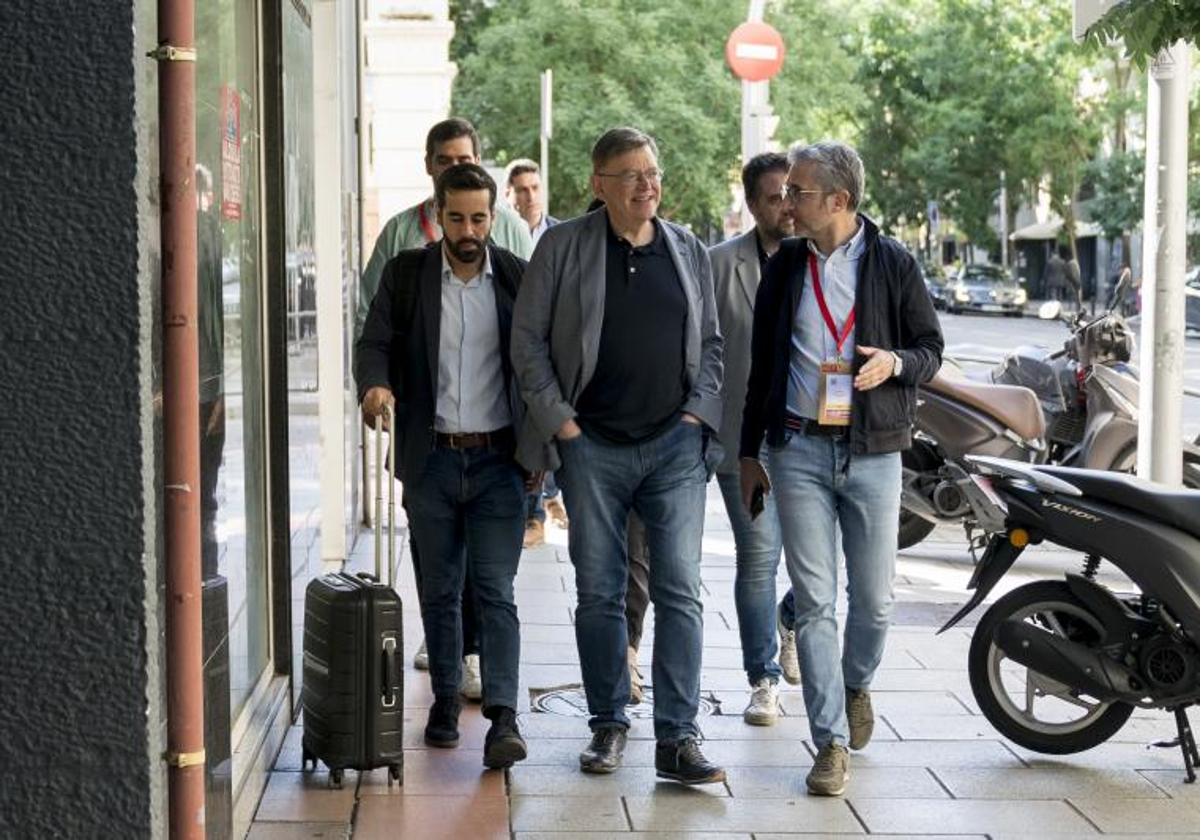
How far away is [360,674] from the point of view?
229 inches

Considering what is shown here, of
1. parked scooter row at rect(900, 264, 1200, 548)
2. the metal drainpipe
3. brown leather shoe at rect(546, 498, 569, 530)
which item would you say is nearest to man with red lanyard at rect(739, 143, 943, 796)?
the metal drainpipe

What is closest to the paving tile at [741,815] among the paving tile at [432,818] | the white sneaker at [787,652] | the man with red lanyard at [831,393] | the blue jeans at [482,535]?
the man with red lanyard at [831,393]

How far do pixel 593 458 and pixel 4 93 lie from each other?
2.95m

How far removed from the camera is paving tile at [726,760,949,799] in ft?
19.6

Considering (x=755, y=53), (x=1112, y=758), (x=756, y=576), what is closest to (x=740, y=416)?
(x=756, y=576)

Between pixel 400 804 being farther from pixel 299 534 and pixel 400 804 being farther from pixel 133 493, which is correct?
pixel 133 493

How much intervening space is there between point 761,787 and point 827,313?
1.41m

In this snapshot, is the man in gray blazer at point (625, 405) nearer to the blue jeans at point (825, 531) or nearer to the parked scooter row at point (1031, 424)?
the blue jeans at point (825, 531)

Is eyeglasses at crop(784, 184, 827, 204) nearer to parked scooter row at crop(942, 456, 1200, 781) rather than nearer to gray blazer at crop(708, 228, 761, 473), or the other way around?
gray blazer at crop(708, 228, 761, 473)

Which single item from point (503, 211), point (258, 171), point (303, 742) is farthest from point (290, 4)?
point (303, 742)

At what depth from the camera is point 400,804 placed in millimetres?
5789

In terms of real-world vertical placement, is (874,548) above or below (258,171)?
below

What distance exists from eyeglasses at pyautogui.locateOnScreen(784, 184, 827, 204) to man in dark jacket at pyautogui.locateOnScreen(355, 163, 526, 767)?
35.5 inches

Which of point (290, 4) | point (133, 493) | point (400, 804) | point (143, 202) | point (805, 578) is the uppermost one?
point (290, 4)
